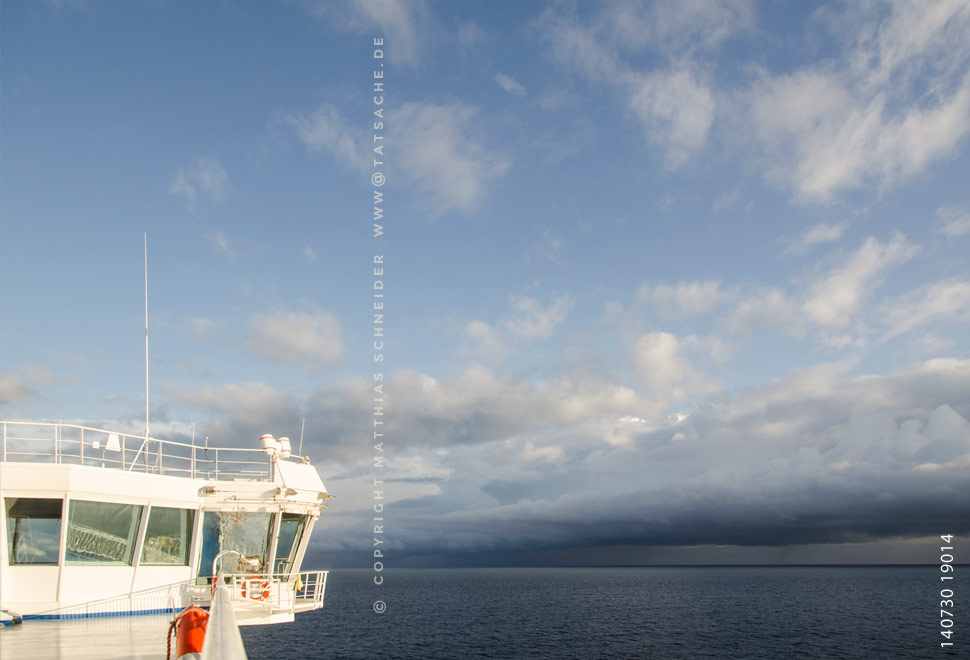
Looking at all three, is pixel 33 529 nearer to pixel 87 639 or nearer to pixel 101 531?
pixel 101 531

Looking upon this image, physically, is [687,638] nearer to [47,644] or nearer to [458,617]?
[458,617]

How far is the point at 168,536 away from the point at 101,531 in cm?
297

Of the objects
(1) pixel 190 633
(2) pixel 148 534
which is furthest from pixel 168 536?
(1) pixel 190 633

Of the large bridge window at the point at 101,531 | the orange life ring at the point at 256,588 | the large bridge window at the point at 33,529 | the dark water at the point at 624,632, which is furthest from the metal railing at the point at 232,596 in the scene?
the dark water at the point at 624,632

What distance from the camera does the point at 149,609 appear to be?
2717cm

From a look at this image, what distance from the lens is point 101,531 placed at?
86.1 feet

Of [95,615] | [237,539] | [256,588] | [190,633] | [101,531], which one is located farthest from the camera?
[237,539]

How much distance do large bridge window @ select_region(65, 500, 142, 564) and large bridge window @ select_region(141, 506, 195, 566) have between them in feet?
2.25

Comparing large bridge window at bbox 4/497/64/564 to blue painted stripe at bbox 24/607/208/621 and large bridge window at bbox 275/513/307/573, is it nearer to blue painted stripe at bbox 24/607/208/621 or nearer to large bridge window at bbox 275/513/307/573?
blue painted stripe at bbox 24/607/208/621

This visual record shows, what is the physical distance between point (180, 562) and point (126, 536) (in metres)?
2.96

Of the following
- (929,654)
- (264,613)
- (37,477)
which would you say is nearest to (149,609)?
(264,613)

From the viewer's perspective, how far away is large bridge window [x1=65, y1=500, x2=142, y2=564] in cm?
2550

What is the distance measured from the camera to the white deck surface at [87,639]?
1591 centimetres

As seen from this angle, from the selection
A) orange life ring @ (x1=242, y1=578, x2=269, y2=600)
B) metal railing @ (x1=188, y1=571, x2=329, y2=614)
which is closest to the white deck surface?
metal railing @ (x1=188, y1=571, x2=329, y2=614)
